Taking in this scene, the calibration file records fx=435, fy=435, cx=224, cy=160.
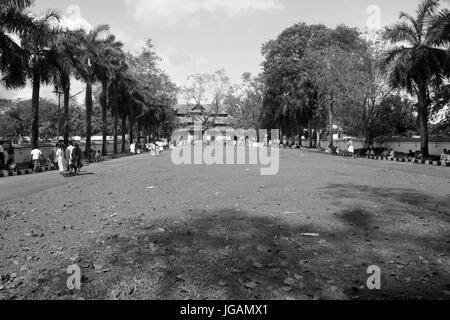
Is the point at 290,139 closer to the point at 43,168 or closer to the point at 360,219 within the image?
the point at 43,168

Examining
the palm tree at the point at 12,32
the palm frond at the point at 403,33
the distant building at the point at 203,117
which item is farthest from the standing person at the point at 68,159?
the distant building at the point at 203,117

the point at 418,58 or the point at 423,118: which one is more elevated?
the point at 418,58

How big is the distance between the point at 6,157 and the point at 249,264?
2220 centimetres

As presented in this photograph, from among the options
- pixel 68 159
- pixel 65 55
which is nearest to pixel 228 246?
pixel 68 159

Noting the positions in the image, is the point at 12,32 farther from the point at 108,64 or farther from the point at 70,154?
the point at 108,64

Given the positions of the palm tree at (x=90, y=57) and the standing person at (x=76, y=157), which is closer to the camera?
the standing person at (x=76, y=157)

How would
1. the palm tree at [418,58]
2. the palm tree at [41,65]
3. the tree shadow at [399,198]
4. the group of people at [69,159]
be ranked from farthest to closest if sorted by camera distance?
the palm tree at [418,58] < the palm tree at [41,65] < the group of people at [69,159] < the tree shadow at [399,198]

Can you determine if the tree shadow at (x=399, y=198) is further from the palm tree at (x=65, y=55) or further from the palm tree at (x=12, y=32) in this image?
the palm tree at (x=65, y=55)

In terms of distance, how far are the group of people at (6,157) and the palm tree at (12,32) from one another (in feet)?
12.5

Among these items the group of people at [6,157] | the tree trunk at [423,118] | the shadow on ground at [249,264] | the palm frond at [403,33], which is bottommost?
the shadow on ground at [249,264]

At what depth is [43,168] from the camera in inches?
955

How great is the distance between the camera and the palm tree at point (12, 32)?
1997 centimetres

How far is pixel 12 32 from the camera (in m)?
20.8
